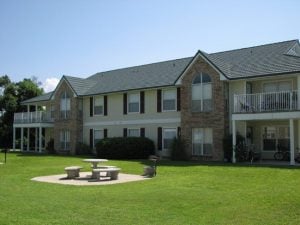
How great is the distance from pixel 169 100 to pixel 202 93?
3922 millimetres

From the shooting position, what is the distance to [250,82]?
27938 mm

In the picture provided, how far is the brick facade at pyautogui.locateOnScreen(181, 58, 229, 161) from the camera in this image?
27.6 m

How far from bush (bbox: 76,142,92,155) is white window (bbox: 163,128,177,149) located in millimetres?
8269

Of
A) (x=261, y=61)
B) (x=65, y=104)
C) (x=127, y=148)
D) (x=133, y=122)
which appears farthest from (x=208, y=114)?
(x=65, y=104)

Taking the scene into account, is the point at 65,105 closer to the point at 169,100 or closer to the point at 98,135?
the point at 98,135

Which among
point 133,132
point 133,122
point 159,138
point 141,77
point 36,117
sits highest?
point 141,77

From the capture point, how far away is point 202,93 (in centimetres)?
2866

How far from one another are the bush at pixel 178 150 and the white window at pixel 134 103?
243 inches

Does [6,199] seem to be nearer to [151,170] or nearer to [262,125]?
[151,170]

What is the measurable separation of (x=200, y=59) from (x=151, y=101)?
620cm

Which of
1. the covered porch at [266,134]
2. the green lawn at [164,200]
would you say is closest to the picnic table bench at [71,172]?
the green lawn at [164,200]

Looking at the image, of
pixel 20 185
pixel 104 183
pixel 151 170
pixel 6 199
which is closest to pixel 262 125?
pixel 151 170

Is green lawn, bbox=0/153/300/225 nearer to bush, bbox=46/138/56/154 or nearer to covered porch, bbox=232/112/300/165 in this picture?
covered porch, bbox=232/112/300/165

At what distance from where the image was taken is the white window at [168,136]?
3145 centimetres
